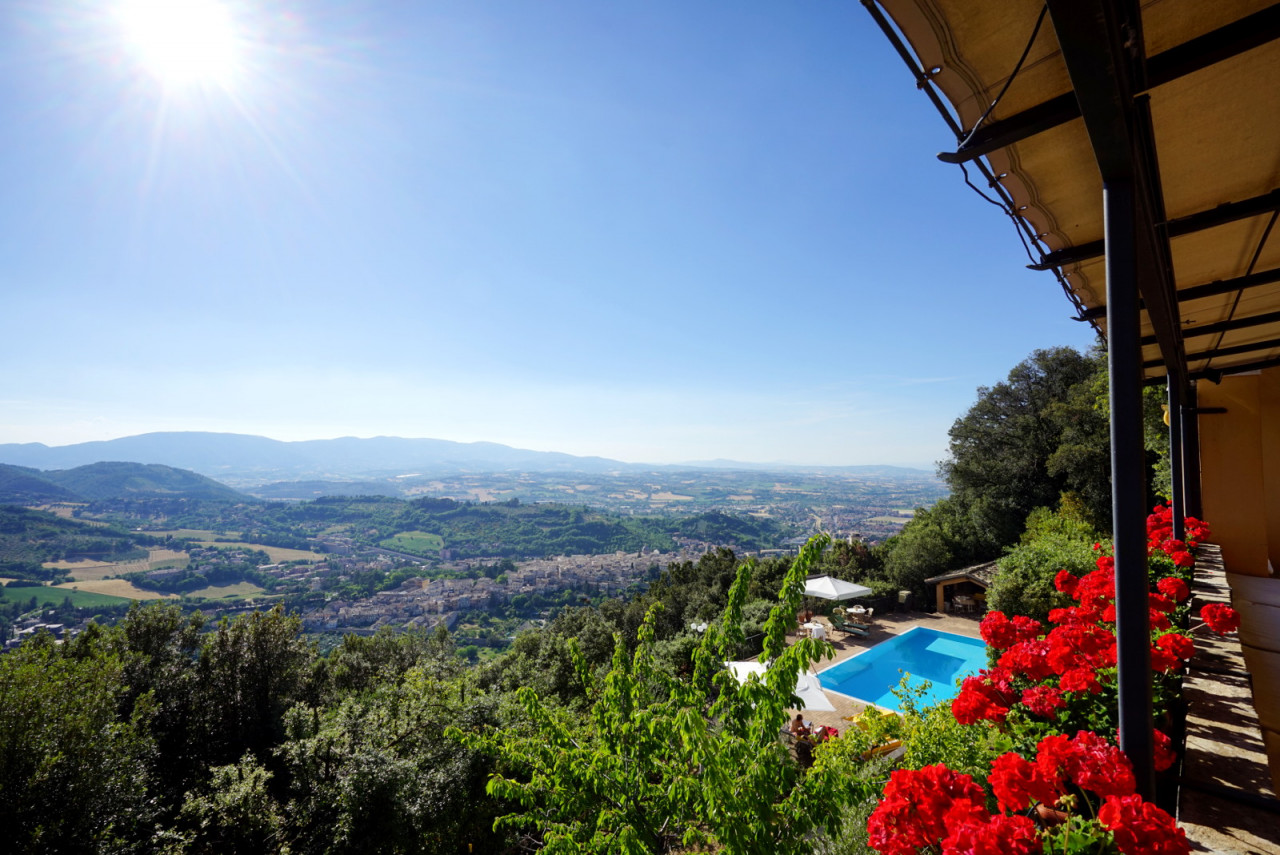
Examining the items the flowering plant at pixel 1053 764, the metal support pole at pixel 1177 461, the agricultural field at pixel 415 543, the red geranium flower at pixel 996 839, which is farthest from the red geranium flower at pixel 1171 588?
the agricultural field at pixel 415 543

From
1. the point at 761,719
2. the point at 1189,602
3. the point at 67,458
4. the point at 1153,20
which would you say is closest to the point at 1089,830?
the point at 761,719

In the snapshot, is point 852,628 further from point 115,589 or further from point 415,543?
point 415,543

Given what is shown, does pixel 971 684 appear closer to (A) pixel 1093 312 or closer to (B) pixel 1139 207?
(B) pixel 1139 207

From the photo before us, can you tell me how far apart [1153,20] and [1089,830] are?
2.32m

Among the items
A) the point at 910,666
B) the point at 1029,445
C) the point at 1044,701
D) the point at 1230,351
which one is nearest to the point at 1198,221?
the point at 1044,701

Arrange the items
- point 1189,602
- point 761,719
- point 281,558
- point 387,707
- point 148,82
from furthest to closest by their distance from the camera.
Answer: point 281,558 → point 148,82 → point 387,707 → point 1189,602 → point 761,719

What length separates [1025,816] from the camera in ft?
4.74

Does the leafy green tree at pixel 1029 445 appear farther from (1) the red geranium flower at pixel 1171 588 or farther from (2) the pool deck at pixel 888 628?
(1) the red geranium flower at pixel 1171 588

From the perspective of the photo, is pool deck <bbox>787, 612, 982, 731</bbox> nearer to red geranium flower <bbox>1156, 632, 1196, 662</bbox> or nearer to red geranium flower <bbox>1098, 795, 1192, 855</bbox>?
red geranium flower <bbox>1156, 632, 1196, 662</bbox>

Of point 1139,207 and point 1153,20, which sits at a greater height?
point 1153,20

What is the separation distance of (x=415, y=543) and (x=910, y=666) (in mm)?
75279

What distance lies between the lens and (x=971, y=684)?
2.30 m

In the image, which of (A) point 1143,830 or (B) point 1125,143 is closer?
(A) point 1143,830

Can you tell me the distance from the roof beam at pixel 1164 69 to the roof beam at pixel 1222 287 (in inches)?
95.9
